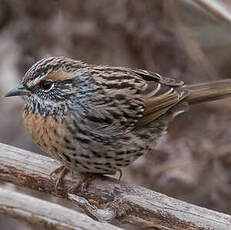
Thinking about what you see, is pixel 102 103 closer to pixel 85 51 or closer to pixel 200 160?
pixel 200 160

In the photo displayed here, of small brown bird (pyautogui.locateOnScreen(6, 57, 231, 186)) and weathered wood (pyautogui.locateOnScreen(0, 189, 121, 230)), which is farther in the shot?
small brown bird (pyautogui.locateOnScreen(6, 57, 231, 186))

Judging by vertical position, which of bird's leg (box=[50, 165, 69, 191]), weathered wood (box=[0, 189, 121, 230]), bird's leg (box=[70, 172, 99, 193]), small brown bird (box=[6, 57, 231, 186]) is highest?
small brown bird (box=[6, 57, 231, 186])

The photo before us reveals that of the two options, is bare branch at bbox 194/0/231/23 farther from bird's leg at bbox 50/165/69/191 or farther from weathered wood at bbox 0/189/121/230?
weathered wood at bbox 0/189/121/230

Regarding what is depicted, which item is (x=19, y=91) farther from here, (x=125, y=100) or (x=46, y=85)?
(x=125, y=100)

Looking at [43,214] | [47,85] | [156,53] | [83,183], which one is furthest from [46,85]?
[156,53]

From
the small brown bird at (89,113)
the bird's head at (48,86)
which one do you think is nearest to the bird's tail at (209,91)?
the small brown bird at (89,113)

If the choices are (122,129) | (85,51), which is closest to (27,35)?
(85,51)


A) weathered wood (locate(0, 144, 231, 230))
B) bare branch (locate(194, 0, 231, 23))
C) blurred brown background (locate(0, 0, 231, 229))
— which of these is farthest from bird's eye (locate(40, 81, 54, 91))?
blurred brown background (locate(0, 0, 231, 229))
